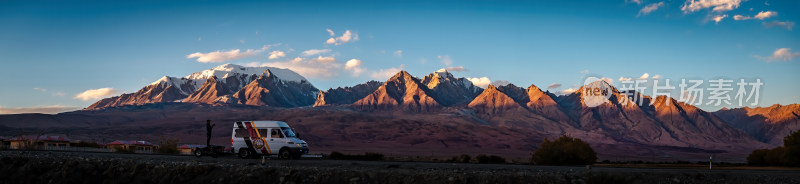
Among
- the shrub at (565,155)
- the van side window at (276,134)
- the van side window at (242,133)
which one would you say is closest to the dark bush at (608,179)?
the van side window at (276,134)

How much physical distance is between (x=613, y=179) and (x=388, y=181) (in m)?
8.02

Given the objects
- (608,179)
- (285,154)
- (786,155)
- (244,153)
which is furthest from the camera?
(786,155)

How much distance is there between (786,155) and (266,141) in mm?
41577

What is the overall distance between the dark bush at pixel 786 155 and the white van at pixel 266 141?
126 feet

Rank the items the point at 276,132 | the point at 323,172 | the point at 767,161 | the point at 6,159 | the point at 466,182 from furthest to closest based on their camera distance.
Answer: the point at 767,161
the point at 276,132
the point at 6,159
the point at 323,172
the point at 466,182

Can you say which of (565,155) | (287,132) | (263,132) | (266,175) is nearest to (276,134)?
(287,132)

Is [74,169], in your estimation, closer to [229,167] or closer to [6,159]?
[6,159]

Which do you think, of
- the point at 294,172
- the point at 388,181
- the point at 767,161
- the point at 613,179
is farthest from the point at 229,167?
the point at 767,161

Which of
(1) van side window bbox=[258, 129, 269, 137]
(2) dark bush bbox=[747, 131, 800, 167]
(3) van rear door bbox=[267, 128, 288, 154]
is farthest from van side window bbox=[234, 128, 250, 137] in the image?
(2) dark bush bbox=[747, 131, 800, 167]

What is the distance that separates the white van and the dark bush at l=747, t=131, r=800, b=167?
38.3 metres

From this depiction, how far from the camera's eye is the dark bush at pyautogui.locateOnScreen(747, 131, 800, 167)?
49281 mm

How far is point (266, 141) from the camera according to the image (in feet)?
117

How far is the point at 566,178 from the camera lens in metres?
22.8

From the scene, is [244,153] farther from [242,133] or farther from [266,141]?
[266,141]
